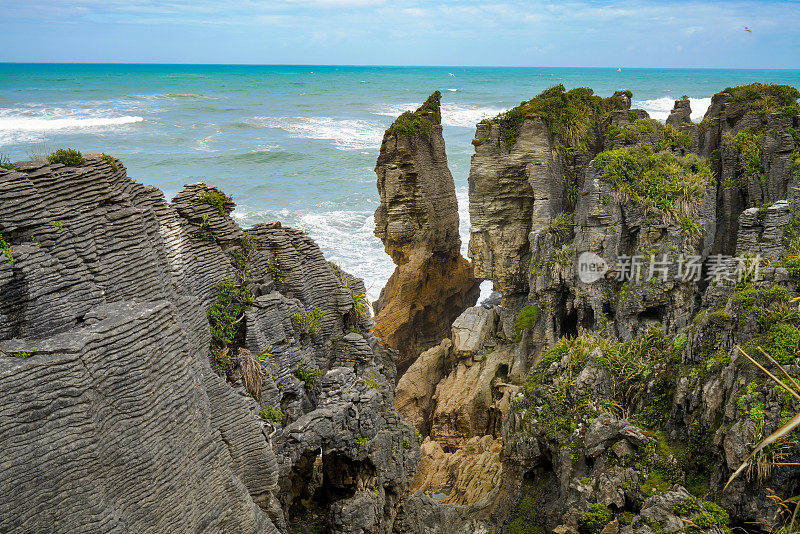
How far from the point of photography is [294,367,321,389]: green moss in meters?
13.0

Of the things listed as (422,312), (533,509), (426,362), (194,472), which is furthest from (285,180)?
(194,472)

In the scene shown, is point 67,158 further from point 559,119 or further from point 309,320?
point 559,119

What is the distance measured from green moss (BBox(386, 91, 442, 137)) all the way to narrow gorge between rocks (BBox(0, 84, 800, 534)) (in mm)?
189

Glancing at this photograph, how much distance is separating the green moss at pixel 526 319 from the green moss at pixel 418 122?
8.99 metres

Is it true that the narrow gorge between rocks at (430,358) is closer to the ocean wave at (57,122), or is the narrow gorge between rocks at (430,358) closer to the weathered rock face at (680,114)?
the weathered rock face at (680,114)

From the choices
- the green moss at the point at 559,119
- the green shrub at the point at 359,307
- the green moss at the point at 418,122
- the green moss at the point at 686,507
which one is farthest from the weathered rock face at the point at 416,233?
the green moss at the point at 686,507

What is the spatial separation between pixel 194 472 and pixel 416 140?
2003 cm

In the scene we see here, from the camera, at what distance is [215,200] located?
12320 mm

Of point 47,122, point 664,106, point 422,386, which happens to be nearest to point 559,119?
point 422,386

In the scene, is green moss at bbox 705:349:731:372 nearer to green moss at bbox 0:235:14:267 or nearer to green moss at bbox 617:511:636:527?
green moss at bbox 617:511:636:527

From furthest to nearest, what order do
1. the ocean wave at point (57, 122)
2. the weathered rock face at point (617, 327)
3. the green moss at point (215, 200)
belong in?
the ocean wave at point (57, 122) < the green moss at point (215, 200) < the weathered rock face at point (617, 327)

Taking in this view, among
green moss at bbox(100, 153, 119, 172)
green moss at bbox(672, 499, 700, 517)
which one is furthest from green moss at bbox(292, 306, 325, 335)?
green moss at bbox(672, 499, 700, 517)

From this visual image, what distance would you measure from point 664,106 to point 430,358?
101 meters

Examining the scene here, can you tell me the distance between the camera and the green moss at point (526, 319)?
77.0ft
